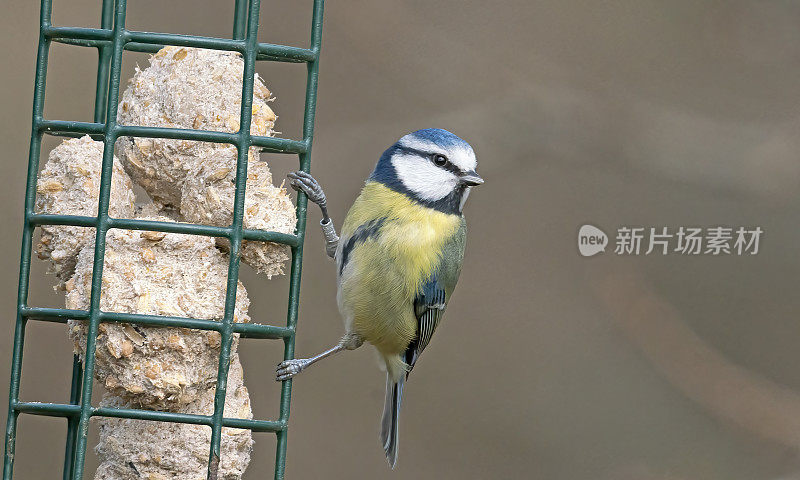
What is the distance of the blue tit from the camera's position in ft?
13.2

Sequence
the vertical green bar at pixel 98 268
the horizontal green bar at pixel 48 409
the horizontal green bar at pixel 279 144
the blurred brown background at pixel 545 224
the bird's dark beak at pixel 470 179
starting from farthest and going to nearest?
the blurred brown background at pixel 545 224, the bird's dark beak at pixel 470 179, the horizontal green bar at pixel 279 144, the horizontal green bar at pixel 48 409, the vertical green bar at pixel 98 268

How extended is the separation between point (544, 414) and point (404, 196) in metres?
2.63

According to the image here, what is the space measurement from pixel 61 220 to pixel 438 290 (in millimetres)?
1614

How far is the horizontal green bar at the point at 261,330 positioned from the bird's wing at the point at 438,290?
0.95 meters

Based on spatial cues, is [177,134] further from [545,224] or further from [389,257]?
[545,224]

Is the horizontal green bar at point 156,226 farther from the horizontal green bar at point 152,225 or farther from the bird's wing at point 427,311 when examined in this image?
the bird's wing at point 427,311

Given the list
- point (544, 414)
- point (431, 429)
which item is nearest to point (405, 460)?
point (431, 429)

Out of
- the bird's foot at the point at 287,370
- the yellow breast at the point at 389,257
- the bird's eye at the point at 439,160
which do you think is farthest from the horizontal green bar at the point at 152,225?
the bird's eye at the point at 439,160

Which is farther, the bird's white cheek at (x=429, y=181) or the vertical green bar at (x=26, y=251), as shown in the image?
the bird's white cheek at (x=429, y=181)

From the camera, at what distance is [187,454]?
3221 mm

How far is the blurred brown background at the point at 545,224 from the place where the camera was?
5562 mm

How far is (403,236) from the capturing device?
159 inches

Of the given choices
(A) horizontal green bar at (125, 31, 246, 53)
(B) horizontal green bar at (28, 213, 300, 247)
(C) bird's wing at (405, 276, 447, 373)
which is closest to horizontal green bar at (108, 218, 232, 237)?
(B) horizontal green bar at (28, 213, 300, 247)

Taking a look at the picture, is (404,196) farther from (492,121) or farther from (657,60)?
(657,60)
